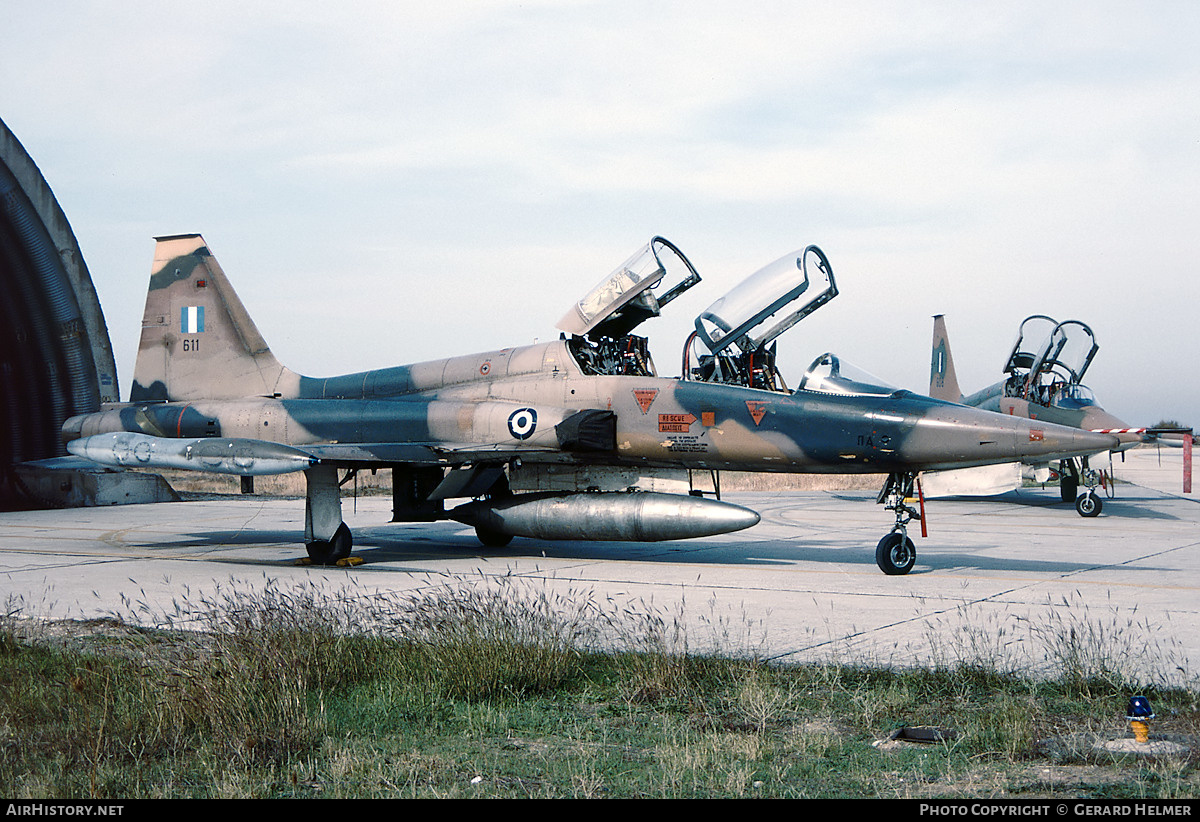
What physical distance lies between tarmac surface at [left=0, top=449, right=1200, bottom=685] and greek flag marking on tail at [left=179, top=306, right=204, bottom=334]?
11.1ft

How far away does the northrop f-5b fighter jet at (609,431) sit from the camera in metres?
11.9

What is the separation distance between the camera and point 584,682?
639 cm

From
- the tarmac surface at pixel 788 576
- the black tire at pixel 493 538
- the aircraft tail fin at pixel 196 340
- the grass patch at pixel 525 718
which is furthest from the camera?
the aircraft tail fin at pixel 196 340

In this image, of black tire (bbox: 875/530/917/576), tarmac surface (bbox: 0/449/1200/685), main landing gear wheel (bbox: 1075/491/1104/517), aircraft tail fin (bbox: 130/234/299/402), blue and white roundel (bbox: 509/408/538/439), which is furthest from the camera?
main landing gear wheel (bbox: 1075/491/1104/517)

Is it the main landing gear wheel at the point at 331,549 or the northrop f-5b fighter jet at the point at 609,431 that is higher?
the northrop f-5b fighter jet at the point at 609,431

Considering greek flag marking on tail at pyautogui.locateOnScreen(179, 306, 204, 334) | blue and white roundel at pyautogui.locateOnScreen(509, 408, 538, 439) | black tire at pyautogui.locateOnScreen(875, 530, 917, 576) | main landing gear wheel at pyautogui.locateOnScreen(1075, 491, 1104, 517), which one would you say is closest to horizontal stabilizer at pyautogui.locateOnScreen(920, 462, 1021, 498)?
main landing gear wheel at pyautogui.locateOnScreen(1075, 491, 1104, 517)

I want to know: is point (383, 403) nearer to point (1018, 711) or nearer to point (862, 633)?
point (862, 633)

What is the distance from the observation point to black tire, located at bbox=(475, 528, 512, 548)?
50.3 feet

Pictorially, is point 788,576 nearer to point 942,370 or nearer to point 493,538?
point 493,538

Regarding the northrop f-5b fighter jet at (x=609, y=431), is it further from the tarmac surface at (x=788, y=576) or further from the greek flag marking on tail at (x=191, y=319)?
the greek flag marking on tail at (x=191, y=319)

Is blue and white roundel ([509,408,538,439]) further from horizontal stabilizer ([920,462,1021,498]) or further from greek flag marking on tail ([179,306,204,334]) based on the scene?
horizontal stabilizer ([920,462,1021,498])

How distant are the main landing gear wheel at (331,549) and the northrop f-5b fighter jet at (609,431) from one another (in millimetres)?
19

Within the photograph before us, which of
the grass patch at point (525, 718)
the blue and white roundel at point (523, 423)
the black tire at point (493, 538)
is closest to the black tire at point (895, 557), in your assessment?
the grass patch at point (525, 718)

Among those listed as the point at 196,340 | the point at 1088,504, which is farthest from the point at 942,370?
the point at 196,340
